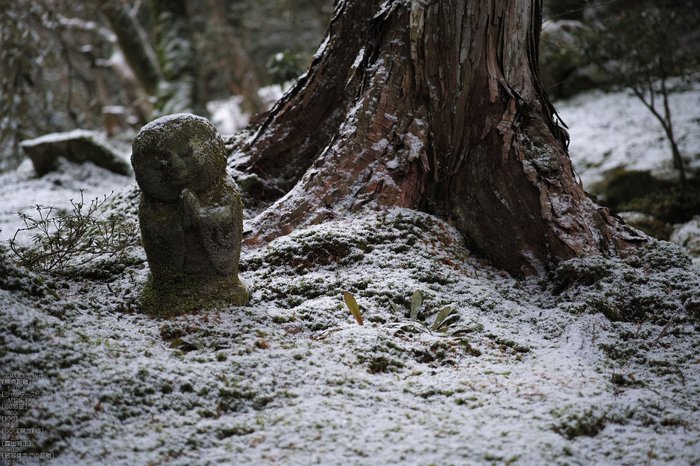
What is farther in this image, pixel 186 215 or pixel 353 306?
pixel 353 306

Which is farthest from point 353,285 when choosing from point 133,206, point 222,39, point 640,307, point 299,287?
point 222,39

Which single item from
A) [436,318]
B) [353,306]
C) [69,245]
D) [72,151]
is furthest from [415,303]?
[72,151]

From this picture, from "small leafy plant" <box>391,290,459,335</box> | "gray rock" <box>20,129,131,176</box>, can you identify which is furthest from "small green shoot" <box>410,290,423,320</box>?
"gray rock" <box>20,129,131,176</box>

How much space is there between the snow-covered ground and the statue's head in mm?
616

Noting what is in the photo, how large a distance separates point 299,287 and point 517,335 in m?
1.17

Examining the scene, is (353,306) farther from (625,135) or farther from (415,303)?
(625,135)

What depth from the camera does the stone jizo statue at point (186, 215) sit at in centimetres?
206

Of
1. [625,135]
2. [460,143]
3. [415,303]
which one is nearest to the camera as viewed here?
[415,303]

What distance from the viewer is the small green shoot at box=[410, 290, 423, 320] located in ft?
7.77

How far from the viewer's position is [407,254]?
280 centimetres

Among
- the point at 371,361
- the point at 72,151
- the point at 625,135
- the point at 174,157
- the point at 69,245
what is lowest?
the point at 371,361

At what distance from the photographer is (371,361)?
200 centimetres

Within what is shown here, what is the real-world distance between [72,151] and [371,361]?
18.3ft

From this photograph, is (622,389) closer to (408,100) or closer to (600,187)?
(408,100)
